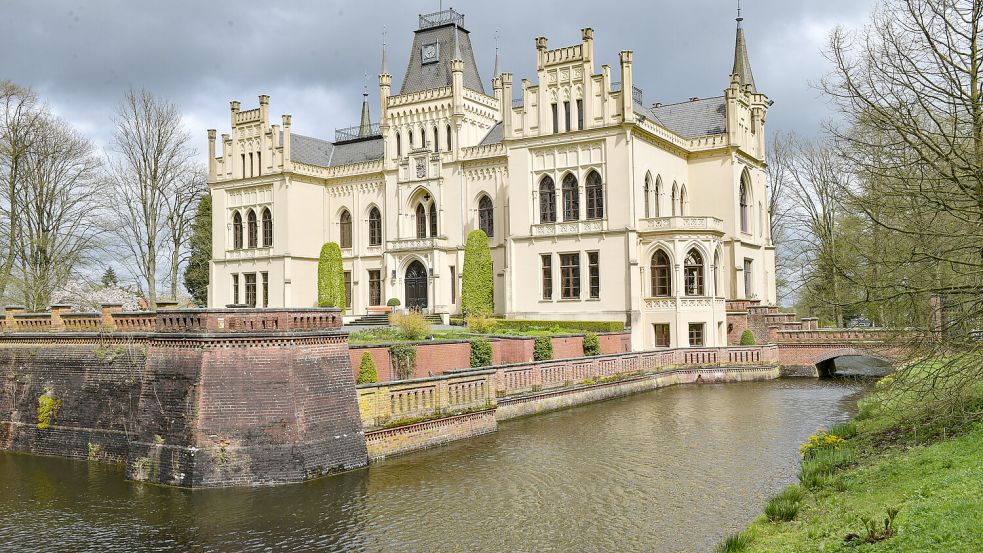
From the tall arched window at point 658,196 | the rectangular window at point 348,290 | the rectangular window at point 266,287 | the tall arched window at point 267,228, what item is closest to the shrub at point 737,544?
the tall arched window at point 658,196

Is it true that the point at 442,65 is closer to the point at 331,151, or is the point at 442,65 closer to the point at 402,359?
the point at 331,151

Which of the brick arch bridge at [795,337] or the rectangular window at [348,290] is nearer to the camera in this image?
the brick arch bridge at [795,337]

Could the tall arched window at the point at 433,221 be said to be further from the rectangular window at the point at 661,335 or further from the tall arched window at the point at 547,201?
the rectangular window at the point at 661,335

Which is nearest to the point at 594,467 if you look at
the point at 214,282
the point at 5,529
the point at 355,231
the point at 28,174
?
the point at 5,529

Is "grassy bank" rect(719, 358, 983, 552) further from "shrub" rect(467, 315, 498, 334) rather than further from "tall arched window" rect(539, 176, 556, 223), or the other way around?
"tall arched window" rect(539, 176, 556, 223)

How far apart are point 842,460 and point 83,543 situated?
11.9 m

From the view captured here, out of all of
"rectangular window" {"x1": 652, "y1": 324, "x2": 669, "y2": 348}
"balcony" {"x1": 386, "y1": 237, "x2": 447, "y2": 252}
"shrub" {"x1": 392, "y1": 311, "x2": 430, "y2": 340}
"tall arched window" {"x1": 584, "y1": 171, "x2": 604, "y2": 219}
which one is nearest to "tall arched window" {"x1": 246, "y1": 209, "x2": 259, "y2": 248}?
"balcony" {"x1": 386, "y1": 237, "x2": 447, "y2": 252}

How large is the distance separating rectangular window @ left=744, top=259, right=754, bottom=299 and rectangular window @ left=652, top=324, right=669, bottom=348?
8.80 m

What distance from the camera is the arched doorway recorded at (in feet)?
134

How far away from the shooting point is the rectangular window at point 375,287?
144 feet

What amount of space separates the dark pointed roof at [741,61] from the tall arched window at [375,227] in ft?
68.9

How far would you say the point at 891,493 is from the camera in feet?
32.4

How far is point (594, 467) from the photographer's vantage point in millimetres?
16156

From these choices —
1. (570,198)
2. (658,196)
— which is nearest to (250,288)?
(570,198)
